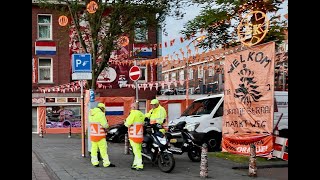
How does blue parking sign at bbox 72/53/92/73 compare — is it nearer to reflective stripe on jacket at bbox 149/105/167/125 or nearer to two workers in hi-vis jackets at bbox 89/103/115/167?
reflective stripe on jacket at bbox 149/105/167/125

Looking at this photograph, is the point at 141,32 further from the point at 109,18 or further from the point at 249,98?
the point at 249,98

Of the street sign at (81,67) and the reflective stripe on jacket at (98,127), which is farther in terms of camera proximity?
the street sign at (81,67)

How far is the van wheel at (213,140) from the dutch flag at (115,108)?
14.2 meters

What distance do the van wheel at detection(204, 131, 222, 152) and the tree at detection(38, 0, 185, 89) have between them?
8097 millimetres

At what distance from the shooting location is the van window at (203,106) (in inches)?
582

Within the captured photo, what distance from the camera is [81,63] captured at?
12.5 m

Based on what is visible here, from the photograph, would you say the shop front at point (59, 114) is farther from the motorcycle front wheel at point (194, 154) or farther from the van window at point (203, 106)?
the motorcycle front wheel at point (194, 154)

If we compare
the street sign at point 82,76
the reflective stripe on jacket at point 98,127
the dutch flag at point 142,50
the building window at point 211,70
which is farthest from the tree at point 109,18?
the reflective stripe on jacket at point 98,127

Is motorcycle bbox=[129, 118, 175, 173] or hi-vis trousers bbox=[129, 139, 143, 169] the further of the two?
hi-vis trousers bbox=[129, 139, 143, 169]

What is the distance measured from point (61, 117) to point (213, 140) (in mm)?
17315

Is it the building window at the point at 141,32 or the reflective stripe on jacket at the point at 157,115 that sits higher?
the building window at the point at 141,32

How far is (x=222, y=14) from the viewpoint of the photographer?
1087 centimetres

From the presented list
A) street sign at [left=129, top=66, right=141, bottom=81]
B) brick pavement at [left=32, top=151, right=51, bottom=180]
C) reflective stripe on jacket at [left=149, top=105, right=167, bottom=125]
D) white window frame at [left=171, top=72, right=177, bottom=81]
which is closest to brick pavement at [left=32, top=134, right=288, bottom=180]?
brick pavement at [left=32, top=151, right=51, bottom=180]

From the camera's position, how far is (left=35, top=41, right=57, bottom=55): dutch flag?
96.2 feet
